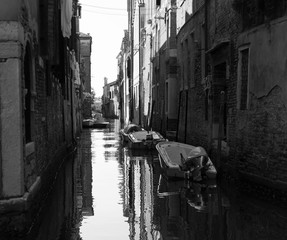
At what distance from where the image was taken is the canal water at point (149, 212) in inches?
270

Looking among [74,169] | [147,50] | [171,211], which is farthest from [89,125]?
[171,211]

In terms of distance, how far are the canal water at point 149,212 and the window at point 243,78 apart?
2.15 m

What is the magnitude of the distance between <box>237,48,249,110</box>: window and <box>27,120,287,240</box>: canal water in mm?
2154

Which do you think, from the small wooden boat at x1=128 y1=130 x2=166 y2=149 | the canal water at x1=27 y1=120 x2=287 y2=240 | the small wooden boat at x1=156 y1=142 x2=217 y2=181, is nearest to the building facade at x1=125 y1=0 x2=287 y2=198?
the small wooden boat at x1=156 y1=142 x2=217 y2=181

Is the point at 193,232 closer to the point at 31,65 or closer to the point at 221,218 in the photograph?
the point at 221,218

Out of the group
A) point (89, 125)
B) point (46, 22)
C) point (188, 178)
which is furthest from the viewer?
point (89, 125)

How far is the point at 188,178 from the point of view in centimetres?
1152

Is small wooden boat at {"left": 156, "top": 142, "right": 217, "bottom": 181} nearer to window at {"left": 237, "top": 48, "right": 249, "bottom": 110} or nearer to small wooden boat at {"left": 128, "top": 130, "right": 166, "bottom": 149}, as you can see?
window at {"left": 237, "top": 48, "right": 249, "bottom": 110}

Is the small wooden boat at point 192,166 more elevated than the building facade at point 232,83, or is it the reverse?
the building facade at point 232,83

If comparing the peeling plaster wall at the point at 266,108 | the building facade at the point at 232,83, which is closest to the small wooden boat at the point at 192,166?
the building facade at the point at 232,83

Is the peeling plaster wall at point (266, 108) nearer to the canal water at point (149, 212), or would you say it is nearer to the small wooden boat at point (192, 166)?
the canal water at point (149, 212)

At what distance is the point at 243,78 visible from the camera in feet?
35.1

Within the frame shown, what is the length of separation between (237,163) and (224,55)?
3.26m

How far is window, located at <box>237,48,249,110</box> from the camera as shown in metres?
10.6
